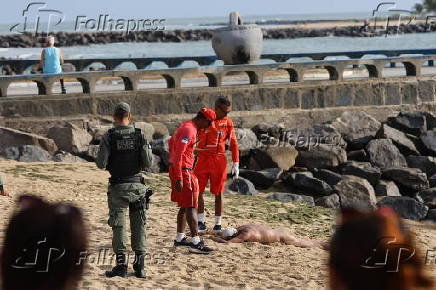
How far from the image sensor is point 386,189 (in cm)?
1516

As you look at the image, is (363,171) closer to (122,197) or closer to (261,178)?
(261,178)

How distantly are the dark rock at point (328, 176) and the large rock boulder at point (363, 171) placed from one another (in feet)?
1.72

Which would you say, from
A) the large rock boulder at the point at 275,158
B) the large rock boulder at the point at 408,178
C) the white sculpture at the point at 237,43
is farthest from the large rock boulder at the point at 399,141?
the white sculpture at the point at 237,43

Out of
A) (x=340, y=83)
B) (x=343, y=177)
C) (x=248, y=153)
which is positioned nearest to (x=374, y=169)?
(x=343, y=177)

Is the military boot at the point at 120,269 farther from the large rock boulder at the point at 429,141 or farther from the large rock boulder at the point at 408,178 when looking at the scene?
the large rock boulder at the point at 429,141

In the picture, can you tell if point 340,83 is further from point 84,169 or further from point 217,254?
point 217,254

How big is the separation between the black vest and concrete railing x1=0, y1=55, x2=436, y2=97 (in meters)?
10.7

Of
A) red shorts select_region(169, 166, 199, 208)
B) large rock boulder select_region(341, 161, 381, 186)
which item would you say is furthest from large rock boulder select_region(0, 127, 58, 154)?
red shorts select_region(169, 166, 199, 208)

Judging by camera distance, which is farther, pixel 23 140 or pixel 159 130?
pixel 159 130

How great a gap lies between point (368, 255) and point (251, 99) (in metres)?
16.8

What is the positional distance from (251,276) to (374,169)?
8239 millimetres

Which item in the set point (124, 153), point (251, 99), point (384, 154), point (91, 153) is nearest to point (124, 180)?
point (124, 153)

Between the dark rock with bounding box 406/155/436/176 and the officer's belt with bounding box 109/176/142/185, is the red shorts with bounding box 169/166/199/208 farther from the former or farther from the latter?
the dark rock with bounding box 406/155/436/176

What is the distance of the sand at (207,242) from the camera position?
771 cm
